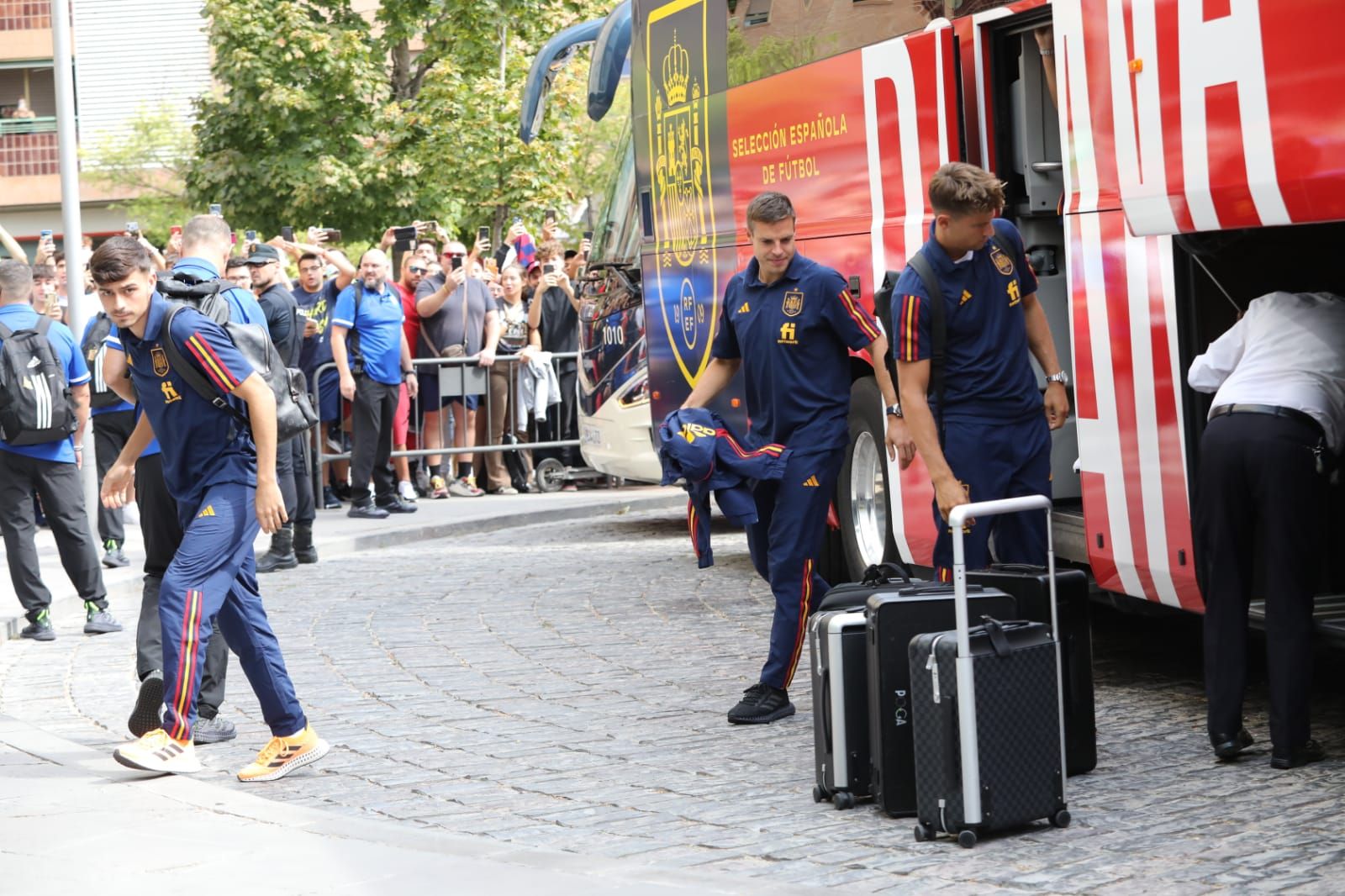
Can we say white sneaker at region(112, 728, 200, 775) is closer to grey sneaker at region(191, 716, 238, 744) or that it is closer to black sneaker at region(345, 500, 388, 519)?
grey sneaker at region(191, 716, 238, 744)

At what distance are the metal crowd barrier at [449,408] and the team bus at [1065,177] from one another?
521 centimetres

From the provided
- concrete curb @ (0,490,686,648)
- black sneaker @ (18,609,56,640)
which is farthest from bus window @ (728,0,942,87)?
concrete curb @ (0,490,686,648)

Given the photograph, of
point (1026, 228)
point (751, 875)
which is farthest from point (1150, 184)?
point (751, 875)

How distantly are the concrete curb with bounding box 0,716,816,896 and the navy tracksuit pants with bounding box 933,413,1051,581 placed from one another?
203 centimetres

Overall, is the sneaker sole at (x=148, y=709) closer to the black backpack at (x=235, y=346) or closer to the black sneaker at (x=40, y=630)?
the black backpack at (x=235, y=346)

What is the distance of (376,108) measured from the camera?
1304 inches

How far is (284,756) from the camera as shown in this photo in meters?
6.97

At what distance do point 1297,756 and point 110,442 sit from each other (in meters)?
8.44

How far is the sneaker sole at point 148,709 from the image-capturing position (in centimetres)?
733

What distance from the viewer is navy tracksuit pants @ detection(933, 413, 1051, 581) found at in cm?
689

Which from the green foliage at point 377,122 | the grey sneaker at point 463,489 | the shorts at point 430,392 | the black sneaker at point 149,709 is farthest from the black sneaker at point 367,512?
the green foliage at point 377,122

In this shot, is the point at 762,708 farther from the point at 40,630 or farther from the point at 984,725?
the point at 40,630

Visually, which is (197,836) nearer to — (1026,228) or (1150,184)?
(1150,184)

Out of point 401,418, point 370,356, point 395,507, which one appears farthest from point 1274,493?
point 395,507
